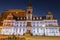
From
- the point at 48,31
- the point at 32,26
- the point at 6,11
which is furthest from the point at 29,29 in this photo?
the point at 6,11

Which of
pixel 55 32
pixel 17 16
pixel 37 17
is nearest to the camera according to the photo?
pixel 55 32

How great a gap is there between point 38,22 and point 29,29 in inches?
88.0

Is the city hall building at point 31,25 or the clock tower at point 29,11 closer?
the city hall building at point 31,25

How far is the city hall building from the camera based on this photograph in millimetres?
40844

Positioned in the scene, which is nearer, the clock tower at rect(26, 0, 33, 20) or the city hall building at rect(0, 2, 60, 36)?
the city hall building at rect(0, 2, 60, 36)

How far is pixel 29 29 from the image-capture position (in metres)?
42.1

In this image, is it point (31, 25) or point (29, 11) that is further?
point (29, 11)

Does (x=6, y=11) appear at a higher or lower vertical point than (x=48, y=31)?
higher

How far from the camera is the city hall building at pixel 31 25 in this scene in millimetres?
40844

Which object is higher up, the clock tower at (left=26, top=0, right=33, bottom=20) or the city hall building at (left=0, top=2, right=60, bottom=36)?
the clock tower at (left=26, top=0, right=33, bottom=20)

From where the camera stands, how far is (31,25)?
139ft

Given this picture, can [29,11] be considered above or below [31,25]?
above

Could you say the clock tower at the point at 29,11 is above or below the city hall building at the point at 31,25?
above

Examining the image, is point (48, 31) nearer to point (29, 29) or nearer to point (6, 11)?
point (29, 29)
